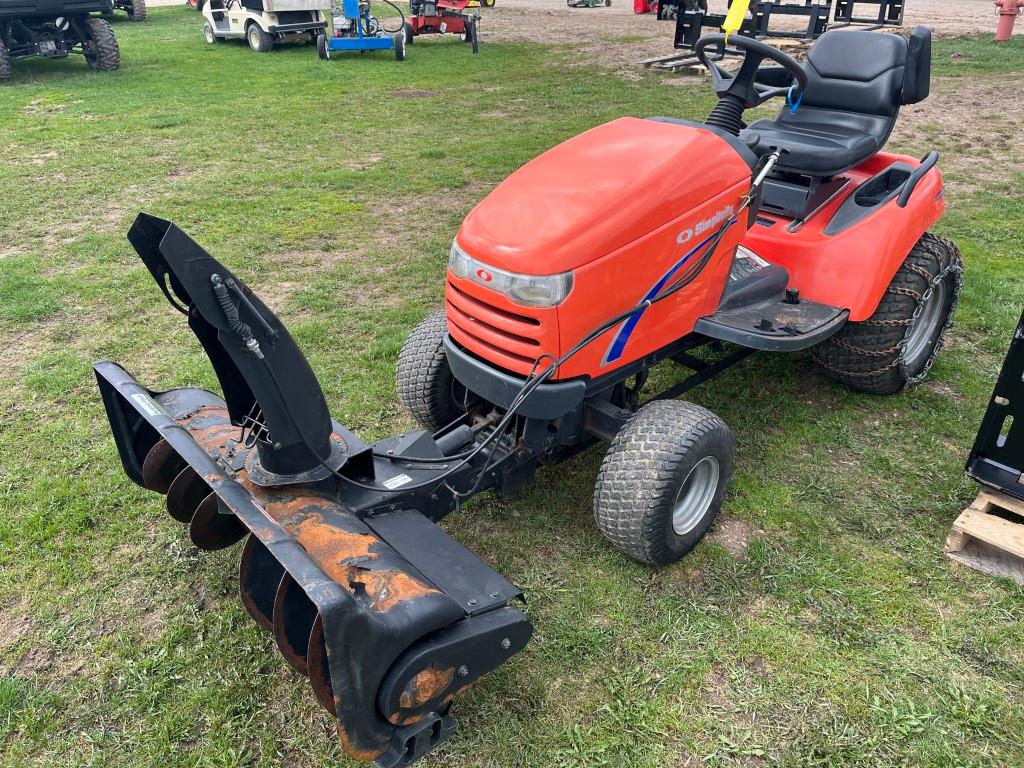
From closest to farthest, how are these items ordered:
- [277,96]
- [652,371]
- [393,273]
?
[652,371]
[393,273]
[277,96]

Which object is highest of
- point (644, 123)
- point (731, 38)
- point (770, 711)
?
point (731, 38)

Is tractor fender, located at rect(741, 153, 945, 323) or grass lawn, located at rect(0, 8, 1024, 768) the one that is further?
tractor fender, located at rect(741, 153, 945, 323)

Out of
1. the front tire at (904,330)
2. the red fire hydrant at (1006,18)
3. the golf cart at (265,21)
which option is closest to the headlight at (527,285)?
the front tire at (904,330)

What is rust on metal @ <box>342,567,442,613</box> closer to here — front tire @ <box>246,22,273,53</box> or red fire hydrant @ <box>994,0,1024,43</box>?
front tire @ <box>246,22,273,53</box>

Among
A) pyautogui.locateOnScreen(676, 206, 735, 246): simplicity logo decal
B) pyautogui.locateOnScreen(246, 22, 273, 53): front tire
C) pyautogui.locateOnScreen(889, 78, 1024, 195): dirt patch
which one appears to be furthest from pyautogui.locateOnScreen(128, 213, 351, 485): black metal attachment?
pyautogui.locateOnScreen(246, 22, 273, 53): front tire

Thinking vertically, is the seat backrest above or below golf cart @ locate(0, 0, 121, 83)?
above

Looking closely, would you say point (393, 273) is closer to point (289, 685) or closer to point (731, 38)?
point (731, 38)

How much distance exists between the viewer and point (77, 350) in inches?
173

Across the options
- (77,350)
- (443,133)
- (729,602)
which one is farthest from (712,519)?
(443,133)

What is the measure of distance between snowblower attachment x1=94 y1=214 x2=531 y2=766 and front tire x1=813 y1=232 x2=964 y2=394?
6.88ft

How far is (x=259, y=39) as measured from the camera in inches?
575

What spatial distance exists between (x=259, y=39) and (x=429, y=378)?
45.1 ft

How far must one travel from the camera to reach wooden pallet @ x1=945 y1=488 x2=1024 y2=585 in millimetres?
2811

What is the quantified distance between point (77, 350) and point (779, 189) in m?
3.84
